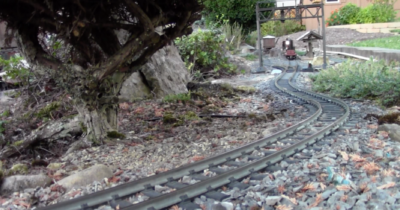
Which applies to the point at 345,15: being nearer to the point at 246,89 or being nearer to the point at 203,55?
the point at 203,55

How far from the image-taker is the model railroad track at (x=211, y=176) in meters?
4.00

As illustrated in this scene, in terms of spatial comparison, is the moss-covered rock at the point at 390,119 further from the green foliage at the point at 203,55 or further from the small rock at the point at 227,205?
the green foliage at the point at 203,55

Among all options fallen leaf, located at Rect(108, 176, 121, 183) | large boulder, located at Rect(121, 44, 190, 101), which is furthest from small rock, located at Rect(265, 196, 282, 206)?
large boulder, located at Rect(121, 44, 190, 101)

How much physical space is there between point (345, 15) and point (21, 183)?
112 feet

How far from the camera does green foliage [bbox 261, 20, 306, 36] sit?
35719mm

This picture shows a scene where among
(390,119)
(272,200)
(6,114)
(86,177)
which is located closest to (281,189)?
(272,200)

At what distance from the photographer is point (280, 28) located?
35.8 metres

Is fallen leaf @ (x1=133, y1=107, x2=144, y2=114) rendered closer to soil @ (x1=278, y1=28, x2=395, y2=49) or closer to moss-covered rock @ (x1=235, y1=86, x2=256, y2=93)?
moss-covered rock @ (x1=235, y1=86, x2=256, y2=93)

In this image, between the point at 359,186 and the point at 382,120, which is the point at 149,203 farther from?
the point at 382,120

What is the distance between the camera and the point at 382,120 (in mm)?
7320

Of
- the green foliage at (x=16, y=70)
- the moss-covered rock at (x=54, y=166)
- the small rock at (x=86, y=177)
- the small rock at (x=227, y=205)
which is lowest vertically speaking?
the moss-covered rock at (x=54, y=166)

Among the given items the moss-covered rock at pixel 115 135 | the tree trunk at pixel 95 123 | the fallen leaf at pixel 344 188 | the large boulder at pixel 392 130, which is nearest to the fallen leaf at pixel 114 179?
the tree trunk at pixel 95 123

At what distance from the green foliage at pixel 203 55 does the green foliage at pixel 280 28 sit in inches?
735

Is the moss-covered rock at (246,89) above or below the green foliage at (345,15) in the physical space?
below
